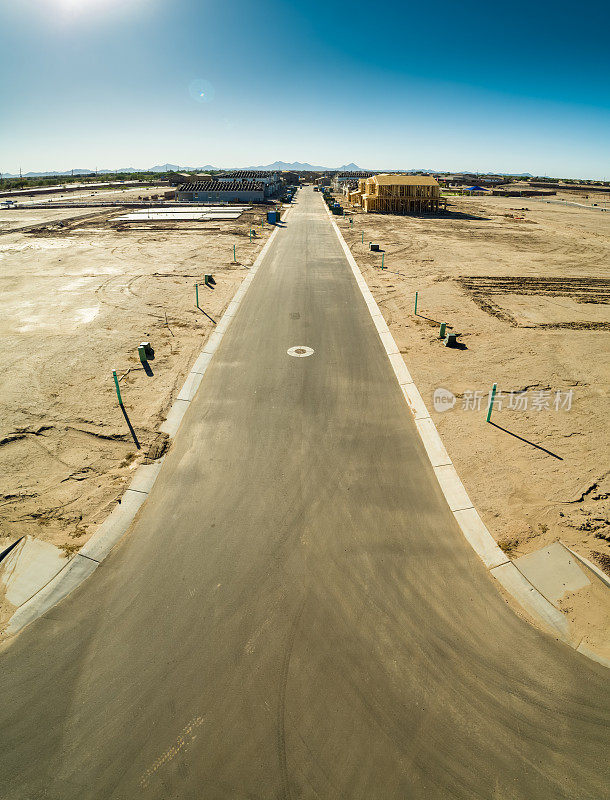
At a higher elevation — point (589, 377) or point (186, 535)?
point (589, 377)

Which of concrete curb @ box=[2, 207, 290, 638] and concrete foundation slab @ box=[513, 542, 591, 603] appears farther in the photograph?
concrete foundation slab @ box=[513, 542, 591, 603]

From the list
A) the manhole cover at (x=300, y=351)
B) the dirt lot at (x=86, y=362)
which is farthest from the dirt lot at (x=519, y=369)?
the dirt lot at (x=86, y=362)

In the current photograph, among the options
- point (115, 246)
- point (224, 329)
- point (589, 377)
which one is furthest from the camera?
point (115, 246)

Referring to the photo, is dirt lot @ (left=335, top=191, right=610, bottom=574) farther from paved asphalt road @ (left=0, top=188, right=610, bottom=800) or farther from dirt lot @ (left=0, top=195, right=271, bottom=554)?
dirt lot @ (left=0, top=195, right=271, bottom=554)

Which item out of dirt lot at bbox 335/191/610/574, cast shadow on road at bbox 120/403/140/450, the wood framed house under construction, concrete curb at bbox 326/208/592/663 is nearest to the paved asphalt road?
concrete curb at bbox 326/208/592/663

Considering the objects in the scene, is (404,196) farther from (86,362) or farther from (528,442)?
(528,442)

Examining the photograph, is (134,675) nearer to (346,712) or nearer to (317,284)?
(346,712)

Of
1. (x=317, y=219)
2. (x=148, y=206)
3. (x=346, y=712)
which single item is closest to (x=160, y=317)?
(x=346, y=712)
